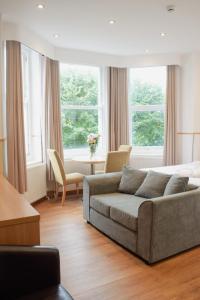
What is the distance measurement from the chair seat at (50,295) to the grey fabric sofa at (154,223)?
4.37 ft

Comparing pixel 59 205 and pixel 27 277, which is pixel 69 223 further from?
pixel 27 277

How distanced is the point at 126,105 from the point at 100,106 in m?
0.57

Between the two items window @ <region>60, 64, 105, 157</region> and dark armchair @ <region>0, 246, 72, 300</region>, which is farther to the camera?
window @ <region>60, 64, 105, 157</region>

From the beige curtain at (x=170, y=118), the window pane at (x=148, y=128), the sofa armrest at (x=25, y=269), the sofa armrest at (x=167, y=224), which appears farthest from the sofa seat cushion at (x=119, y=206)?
the window pane at (x=148, y=128)

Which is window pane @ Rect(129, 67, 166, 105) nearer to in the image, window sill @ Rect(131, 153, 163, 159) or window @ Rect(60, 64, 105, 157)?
window @ Rect(60, 64, 105, 157)

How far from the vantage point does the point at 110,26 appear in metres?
4.05

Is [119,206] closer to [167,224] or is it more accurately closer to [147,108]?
[167,224]

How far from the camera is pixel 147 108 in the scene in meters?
6.12

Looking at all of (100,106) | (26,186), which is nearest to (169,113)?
(100,106)

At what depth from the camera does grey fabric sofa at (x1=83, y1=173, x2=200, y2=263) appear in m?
2.60

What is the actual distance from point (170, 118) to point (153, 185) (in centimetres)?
286

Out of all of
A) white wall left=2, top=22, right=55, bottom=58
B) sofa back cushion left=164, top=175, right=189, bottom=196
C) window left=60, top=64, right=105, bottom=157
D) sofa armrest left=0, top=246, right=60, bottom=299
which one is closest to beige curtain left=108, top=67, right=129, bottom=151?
window left=60, top=64, right=105, bottom=157

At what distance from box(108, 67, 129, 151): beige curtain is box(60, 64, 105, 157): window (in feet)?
0.82

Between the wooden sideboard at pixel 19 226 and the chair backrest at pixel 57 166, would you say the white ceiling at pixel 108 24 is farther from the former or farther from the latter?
the wooden sideboard at pixel 19 226
